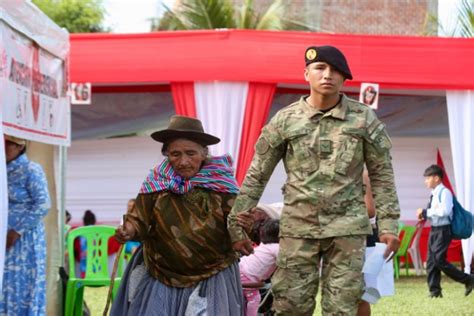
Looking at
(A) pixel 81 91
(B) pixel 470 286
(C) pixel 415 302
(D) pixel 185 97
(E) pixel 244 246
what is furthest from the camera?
(A) pixel 81 91

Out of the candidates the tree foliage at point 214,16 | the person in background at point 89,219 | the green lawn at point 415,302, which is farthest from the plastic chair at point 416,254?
A: the tree foliage at point 214,16

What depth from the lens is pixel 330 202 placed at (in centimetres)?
578

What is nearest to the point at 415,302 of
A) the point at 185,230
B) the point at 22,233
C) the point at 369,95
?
the point at 369,95

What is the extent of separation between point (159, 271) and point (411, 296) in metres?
7.58

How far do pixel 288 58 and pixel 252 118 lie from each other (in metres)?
0.92

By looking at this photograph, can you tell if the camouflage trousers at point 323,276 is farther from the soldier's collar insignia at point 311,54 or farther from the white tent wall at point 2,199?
the white tent wall at point 2,199

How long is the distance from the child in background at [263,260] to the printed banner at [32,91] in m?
1.68

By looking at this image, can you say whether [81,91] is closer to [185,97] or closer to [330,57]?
[185,97]

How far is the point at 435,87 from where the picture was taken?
1478cm

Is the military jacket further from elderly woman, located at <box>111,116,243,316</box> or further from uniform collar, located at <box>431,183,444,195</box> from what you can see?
uniform collar, located at <box>431,183,444,195</box>

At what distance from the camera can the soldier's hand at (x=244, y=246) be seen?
19.7 ft

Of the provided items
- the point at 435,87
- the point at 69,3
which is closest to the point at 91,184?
the point at 435,87


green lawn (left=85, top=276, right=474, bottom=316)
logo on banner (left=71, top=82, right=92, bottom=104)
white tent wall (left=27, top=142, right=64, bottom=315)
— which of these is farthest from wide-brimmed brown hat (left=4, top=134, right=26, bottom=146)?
logo on banner (left=71, top=82, right=92, bottom=104)

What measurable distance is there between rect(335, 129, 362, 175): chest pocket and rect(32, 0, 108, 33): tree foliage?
3537 cm
